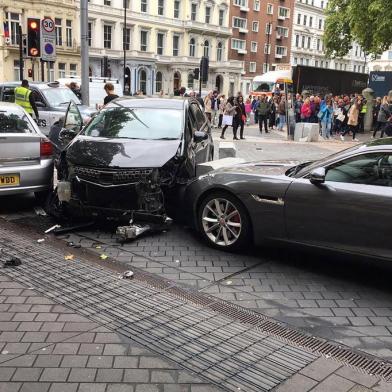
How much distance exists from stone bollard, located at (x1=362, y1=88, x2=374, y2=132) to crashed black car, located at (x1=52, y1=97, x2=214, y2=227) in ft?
64.1

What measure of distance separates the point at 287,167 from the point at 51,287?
294cm

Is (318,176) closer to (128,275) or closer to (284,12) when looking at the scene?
(128,275)

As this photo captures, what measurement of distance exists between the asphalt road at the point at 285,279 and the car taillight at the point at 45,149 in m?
1.08

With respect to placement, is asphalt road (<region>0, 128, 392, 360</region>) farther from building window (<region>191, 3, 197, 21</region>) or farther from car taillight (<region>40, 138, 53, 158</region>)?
building window (<region>191, 3, 197, 21</region>)

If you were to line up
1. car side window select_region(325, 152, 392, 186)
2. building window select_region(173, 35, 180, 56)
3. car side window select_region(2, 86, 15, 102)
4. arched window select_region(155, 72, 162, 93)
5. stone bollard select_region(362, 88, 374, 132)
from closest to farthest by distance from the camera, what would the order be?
1. car side window select_region(325, 152, 392, 186)
2. car side window select_region(2, 86, 15, 102)
3. stone bollard select_region(362, 88, 374, 132)
4. arched window select_region(155, 72, 162, 93)
5. building window select_region(173, 35, 180, 56)

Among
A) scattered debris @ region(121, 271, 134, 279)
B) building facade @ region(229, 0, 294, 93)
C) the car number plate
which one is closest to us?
scattered debris @ region(121, 271, 134, 279)

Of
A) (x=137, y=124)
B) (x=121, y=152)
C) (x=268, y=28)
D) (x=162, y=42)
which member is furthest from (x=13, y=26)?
(x=121, y=152)

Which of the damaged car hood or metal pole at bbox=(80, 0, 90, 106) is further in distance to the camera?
metal pole at bbox=(80, 0, 90, 106)

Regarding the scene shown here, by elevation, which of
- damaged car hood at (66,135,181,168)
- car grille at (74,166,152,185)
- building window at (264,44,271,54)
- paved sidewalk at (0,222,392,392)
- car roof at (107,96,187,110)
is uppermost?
building window at (264,44,271,54)

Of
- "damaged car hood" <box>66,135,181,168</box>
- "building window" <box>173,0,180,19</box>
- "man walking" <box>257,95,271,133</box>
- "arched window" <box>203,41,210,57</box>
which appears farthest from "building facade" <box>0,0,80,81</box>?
"damaged car hood" <box>66,135,181,168</box>

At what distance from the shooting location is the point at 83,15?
13.0 m

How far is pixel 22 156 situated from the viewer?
7199 mm

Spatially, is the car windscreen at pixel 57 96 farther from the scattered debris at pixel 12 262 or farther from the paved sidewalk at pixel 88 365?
the paved sidewalk at pixel 88 365

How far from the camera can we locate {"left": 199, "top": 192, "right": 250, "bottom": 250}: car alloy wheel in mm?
5656
